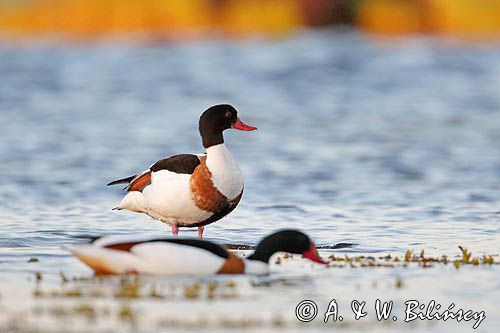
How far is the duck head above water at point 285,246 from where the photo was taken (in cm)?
1086

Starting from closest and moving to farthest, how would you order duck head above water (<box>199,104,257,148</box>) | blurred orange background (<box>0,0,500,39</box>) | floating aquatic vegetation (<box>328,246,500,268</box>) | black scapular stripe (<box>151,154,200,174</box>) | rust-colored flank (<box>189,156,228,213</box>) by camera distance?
floating aquatic vegetation (<box>328,246,500,268</box>) < rust-colored flank (<box>189,156,228,213</box>) < black scapular stripe (<box>151,154,200,174</box>) < duck head above water (<box>199,104,257,148</box>) < blurred orange background (<box>0,0,500,39</box>)

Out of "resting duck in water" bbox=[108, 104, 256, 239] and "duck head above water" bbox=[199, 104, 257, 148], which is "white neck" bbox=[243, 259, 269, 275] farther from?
"duck head above water" bbox=[199, 104, 257, 148]

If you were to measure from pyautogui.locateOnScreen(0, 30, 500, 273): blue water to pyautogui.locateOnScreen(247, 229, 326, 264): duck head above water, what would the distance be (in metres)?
1.80

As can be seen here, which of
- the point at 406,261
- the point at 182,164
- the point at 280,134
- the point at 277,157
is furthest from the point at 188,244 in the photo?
the point at 280,134

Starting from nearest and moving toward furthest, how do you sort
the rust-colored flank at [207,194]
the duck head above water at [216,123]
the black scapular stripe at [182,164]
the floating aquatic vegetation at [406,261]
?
the floating aquatic vegetation at [406,261], the rust-colored flank at [207,194], the black scapular stripe at [182,164], the duck head above water at [216,123]

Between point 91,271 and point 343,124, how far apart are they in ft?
53.5

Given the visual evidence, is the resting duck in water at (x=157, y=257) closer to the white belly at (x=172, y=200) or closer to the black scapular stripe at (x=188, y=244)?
the black scapular stripe at (x=188, y=244)

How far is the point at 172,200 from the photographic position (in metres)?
12.4

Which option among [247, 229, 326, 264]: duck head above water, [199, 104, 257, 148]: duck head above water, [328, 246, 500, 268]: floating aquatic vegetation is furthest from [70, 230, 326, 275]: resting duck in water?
[199, 104, 257, 148]: duck head above water

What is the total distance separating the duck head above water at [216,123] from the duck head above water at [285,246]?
1.94 meters

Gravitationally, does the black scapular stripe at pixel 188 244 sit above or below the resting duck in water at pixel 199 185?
below

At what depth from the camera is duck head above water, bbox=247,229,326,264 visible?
10859 mm

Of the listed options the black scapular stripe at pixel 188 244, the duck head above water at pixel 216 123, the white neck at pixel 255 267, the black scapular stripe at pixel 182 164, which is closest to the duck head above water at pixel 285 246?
the white neck at pixel 255 267

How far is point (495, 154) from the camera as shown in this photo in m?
22.0
